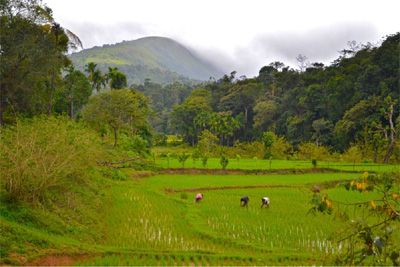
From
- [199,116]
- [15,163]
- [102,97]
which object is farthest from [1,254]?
[199,116]

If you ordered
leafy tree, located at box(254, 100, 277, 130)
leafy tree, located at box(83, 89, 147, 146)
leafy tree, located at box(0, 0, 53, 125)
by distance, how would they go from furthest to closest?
leafy tree, located at box(254, 100, 277, 130)
leafy tree, located at box(83, 89, 147, 146)
leafy tree, located at box(0, 0, 53, 125)

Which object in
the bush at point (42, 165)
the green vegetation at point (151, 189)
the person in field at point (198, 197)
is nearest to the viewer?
the green vegetation at point (151, 189)

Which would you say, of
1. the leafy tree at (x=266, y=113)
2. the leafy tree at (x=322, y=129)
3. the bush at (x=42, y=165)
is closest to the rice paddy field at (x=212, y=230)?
the bush at (x=42, y=165)

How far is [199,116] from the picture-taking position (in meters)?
49.4

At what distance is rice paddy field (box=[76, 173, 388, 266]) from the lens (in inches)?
271

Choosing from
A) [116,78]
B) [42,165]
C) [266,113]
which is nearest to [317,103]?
[266,113]

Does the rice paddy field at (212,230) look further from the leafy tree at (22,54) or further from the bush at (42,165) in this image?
the leafy tree at (22,54)

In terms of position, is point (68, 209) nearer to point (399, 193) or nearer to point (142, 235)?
point (142, 235)

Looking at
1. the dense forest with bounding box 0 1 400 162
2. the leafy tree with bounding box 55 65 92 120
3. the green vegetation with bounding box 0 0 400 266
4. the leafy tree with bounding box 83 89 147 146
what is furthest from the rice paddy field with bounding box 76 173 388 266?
the leafy tree with bounding box 55 65 92 120

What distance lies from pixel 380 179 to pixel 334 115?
40.8 metres

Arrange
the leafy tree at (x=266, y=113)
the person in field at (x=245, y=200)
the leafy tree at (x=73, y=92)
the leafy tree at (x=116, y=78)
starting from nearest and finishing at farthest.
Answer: the person in field at (x=245, y=200)
the leafy tree at (x=73, y=92)
the leafy tree at (x=116, y=78)
the leafy tree at (x=266, y=113)

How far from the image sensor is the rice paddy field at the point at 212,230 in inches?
271

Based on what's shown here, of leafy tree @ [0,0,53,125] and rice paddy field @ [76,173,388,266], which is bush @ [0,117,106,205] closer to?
rice paddy field @ [76,173,388,266]

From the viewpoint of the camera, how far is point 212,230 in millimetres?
9156
